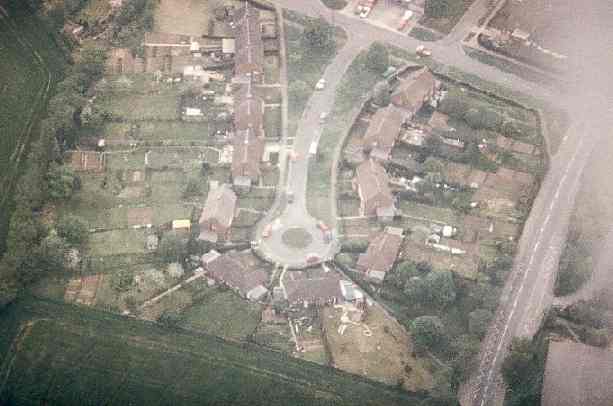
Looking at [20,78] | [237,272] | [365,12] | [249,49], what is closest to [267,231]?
[237,272]

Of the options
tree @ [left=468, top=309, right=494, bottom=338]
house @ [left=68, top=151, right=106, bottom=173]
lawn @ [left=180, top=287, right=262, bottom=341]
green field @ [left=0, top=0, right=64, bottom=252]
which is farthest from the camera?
green field @ [left=0, top=0, right=64, bottom=252]

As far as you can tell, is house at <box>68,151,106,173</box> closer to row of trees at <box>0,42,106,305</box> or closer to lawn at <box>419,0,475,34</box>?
row of trees at <box>0,42,106,305</box>

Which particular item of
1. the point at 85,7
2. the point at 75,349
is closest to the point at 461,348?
the point at 75,349

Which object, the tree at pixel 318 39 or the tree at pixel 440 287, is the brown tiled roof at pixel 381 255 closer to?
the tree at pixel 440 287

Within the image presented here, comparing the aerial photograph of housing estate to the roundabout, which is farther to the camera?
the roundabout

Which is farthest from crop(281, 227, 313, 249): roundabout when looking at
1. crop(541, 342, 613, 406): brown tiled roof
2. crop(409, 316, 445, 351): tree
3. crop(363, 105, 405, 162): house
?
crop(541, 342, 613, 406): brown tiled roof

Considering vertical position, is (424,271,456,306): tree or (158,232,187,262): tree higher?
(424,271,456,306): tree
